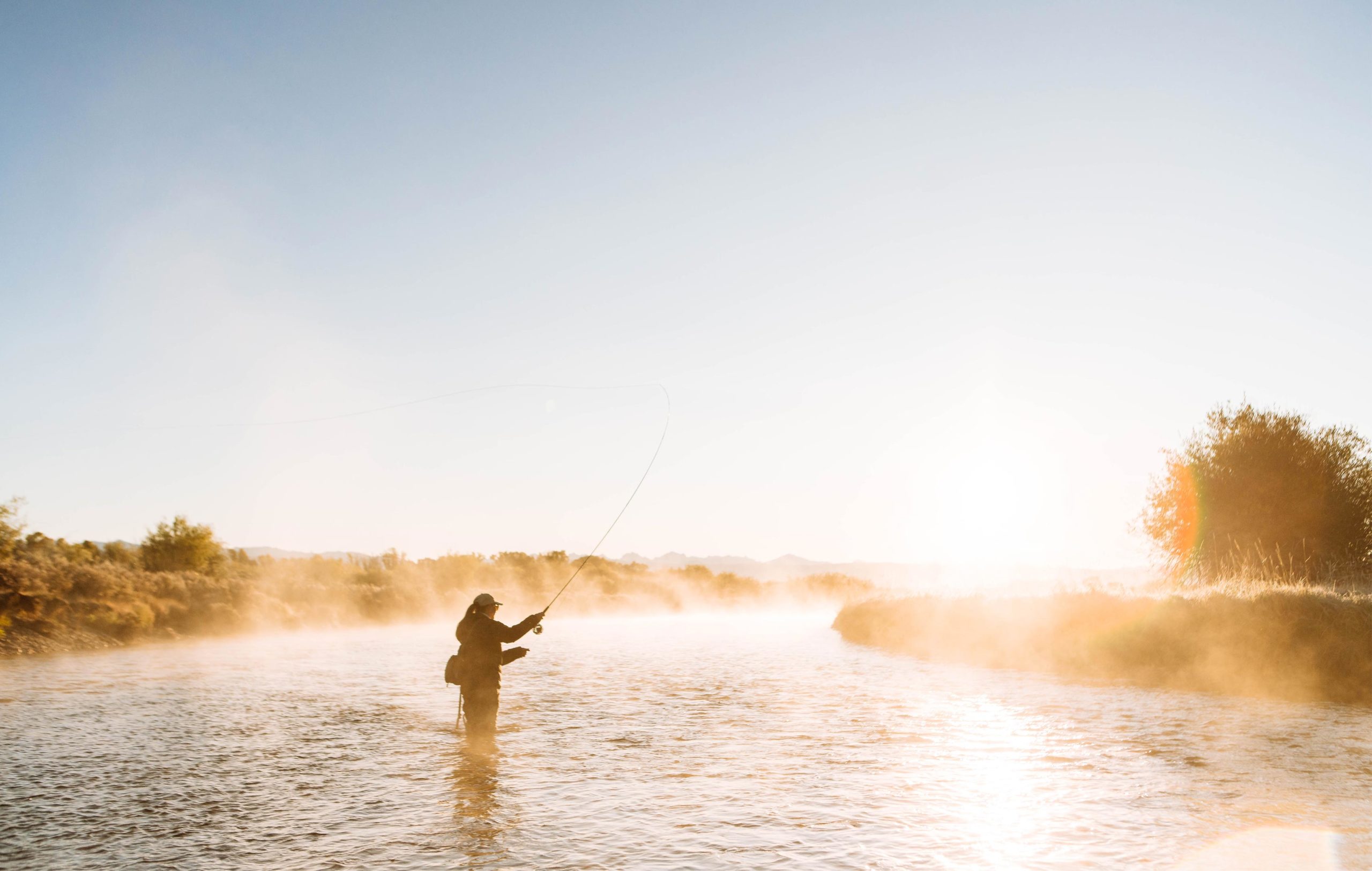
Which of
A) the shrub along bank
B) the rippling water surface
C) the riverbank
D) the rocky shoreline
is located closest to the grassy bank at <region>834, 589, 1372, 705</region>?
the rippling water surface

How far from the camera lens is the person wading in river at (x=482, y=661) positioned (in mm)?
13695

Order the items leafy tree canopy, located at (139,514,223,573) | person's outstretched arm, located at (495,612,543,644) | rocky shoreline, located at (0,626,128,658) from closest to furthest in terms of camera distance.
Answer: person's outstretched arm, located at (495,612,543,644) < rocky shoreline, located at (0,626,128,658) < leafy tree canopy, located at (139,514,223,573)

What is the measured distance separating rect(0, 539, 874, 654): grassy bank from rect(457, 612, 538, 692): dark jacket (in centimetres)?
2236

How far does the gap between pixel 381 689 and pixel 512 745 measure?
8692 millimetres

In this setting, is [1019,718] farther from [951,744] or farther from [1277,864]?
[1277,864]

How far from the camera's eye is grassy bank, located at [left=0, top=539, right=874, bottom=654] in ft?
94.7

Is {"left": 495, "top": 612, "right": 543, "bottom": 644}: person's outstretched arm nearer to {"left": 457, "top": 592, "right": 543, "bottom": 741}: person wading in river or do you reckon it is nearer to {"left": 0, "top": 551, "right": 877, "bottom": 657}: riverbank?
{"left": 457, "top": 592, "right": 543, "bottom": 741}: person wading in river

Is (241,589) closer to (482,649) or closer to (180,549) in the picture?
(180,549)

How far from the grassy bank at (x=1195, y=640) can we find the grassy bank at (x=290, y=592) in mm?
25939

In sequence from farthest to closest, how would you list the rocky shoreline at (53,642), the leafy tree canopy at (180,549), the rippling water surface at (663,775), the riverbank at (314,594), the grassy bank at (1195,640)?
the leafy tree canopy at (180,549)
the riverbank at (314,594)
the rocky shoreline at (53,642)
the grassy bank at (1195,640)
the rippling water surface at (663,775)

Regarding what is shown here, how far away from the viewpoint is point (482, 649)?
13688 millimetres

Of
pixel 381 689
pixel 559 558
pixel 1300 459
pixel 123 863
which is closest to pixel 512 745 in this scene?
pixel 123 863

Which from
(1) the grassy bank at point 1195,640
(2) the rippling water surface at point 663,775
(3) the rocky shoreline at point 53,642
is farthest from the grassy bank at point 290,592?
(1) the grassy bank at point 1195,640

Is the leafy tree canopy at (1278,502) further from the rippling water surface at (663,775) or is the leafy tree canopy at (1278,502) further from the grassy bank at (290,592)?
the grassy bank at (290,592)
